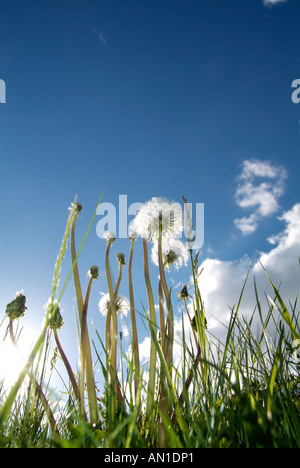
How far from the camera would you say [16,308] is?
264 cm

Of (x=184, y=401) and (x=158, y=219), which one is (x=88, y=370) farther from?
(x=158, y=219)

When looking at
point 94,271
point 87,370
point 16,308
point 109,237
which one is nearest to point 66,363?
point 87,370

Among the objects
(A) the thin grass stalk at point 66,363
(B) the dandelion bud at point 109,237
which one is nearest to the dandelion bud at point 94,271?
(B) the dandelion bud at point 109,237

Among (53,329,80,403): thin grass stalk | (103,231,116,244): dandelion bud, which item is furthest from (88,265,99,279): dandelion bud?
(53,329,80,403): thin grass stalk

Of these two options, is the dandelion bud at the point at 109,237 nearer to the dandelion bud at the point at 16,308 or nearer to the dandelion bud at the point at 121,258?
the dandelion bud at the point at 121,258

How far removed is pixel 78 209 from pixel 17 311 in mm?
1155

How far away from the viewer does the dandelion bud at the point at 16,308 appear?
2.62m

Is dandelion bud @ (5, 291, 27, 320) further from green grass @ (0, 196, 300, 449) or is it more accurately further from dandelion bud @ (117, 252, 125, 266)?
dandelion bud @ (117, 252, 125, 266)

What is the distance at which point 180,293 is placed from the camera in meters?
3.54

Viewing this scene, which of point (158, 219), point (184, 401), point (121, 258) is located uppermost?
point (158, 219)

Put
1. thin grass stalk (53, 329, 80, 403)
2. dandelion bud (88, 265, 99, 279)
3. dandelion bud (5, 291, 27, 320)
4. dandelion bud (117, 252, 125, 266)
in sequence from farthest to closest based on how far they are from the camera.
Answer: dandelion bud (117, 252, 125, 266) → dandelion bud (88, 265, 99, 279) → dandelion bud (5, 291, 27, 320) → thin grass stalk (53, 329, 80, 403)

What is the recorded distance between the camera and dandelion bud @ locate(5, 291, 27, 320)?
2.62 meters
